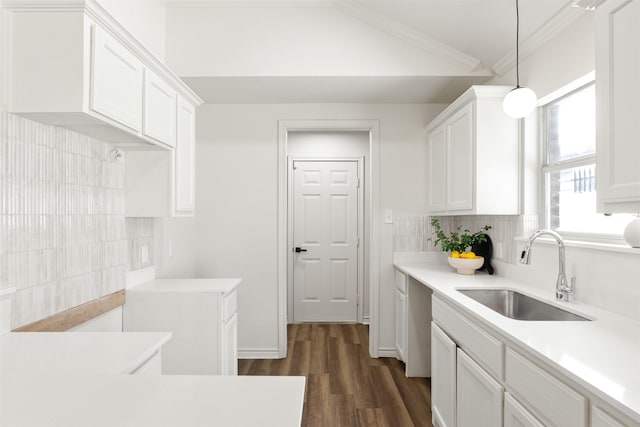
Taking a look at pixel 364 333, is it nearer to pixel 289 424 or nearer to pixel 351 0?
pixel 351 0

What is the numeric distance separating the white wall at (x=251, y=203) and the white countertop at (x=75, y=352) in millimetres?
1950

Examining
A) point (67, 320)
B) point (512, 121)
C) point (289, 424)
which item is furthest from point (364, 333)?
point (289, 424)

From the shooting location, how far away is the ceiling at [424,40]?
2.24 metres

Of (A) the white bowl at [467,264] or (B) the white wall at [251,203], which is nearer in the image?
(A) the white bowl at [467,264]

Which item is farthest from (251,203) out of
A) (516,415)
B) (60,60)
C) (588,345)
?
(588,345)

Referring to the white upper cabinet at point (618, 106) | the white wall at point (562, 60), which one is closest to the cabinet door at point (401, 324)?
the white wall at point (562, 60)

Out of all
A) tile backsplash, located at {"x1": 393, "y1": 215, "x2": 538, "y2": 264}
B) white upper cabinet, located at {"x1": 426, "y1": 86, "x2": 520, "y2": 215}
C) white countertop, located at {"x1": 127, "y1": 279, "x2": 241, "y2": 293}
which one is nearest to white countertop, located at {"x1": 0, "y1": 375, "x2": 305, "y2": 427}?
white countertop, located at {"x1": 127, "y1": 279, "x2": 241, "y2": 293}

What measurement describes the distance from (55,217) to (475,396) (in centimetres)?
208

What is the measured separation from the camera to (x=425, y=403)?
Result: 8.57 feet

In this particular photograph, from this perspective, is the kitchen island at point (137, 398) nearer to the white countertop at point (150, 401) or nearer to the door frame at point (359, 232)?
the white countertop at point (150, 401)

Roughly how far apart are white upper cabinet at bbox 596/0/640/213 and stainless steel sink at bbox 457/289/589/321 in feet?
2.65

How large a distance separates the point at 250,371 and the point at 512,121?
2.71m

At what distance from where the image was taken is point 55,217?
1.76 metres

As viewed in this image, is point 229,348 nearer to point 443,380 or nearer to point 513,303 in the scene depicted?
point 443,380
